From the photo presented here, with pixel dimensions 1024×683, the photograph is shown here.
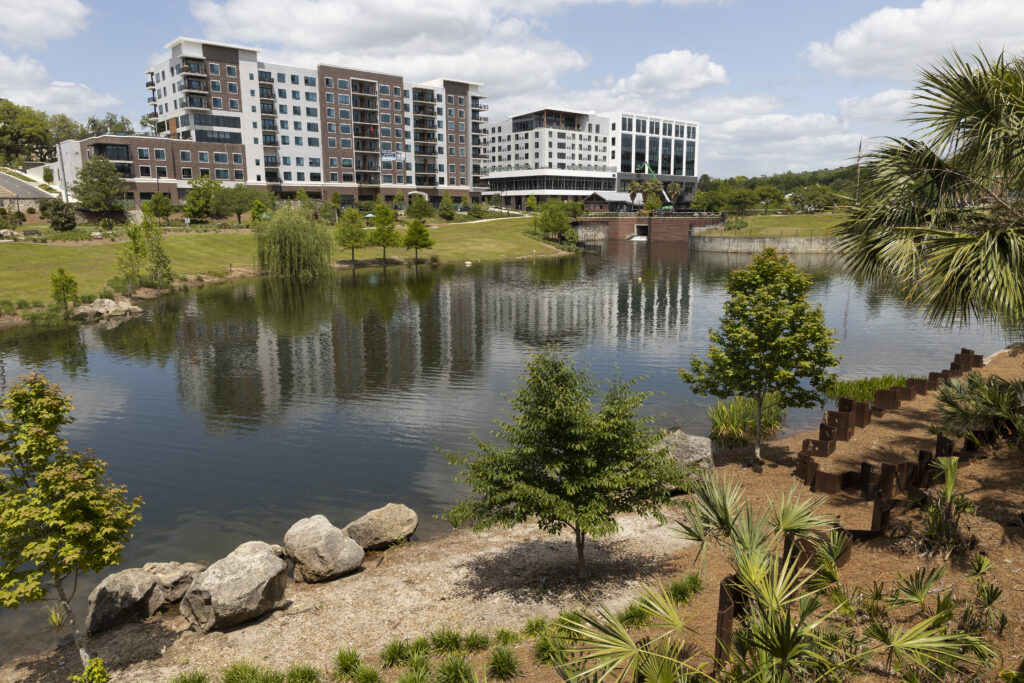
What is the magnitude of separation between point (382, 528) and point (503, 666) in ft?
28.3

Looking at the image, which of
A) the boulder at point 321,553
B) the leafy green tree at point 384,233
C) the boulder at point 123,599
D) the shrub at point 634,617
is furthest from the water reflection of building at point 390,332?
the shrub at point 634,617

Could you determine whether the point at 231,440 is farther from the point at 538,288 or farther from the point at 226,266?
the point at 226,266

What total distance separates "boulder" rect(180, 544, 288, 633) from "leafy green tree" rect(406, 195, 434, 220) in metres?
103

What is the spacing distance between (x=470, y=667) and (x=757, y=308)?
15.3m

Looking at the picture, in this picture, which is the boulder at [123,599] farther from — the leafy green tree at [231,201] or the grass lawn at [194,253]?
the leafy green tree at [231,201]

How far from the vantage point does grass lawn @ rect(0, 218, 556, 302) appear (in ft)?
205

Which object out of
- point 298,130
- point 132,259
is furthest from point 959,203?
point 298,130

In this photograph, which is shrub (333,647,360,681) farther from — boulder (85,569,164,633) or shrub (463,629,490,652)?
boulder (85,569,164,633)

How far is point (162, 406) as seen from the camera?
32688 millimetres

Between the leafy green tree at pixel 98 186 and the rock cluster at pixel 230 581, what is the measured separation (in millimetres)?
102139

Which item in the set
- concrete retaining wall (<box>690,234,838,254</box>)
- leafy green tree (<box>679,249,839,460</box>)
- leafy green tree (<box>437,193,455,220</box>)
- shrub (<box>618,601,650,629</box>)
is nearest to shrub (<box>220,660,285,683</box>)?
shrub (<box>618,601,650,629</box>)

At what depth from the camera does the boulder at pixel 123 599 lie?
1489 centimetres

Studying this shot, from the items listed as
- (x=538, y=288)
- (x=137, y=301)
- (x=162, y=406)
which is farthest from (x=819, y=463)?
(x=137, y=301)

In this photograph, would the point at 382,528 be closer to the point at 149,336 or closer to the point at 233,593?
the point at 233,593
